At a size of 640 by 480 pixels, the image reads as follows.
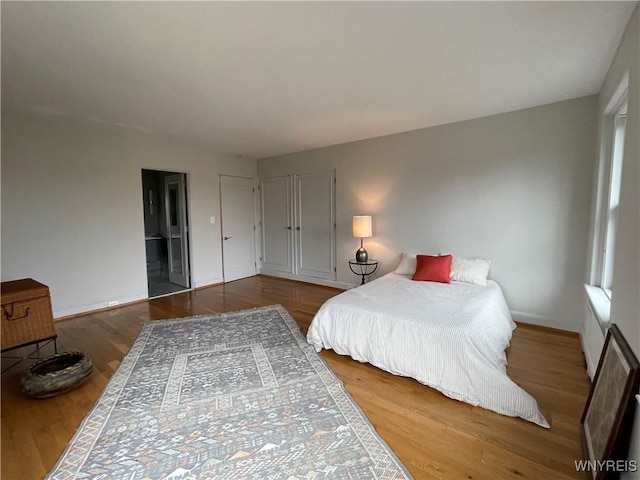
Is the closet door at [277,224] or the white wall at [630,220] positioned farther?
the closet door at [277,224]

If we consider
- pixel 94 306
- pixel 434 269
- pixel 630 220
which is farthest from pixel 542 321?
pixel 94 306

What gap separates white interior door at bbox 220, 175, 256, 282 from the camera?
5.61 metres

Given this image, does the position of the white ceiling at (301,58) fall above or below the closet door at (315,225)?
above

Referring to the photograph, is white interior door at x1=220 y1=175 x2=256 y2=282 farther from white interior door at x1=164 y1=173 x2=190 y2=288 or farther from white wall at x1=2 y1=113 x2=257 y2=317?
white wall at x1=2 y1=113 x2=257 y2=317

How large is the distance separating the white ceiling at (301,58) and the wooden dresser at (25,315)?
1788mm

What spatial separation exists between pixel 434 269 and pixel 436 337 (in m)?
1.44

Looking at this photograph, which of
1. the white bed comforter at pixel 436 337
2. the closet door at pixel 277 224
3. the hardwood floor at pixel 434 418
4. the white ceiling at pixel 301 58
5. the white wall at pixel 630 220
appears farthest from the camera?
the closet door at pixel 277 224

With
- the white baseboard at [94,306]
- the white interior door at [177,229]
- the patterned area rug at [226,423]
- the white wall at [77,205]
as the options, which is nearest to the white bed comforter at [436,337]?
the patterned area rug at [226,423]

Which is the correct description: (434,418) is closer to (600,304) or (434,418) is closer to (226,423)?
(226,423)

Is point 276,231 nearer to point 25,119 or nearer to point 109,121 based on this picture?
→ point 109,121

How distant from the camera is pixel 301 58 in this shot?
2.17 m

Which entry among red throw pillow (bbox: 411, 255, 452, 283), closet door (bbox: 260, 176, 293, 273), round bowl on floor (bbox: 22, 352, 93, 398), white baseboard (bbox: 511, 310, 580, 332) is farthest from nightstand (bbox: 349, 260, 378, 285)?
round bowl on floor (bbox: 22, 352, 93, 398)

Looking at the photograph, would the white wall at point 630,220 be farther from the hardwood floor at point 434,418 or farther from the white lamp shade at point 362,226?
the white lamp shade at point 362,226

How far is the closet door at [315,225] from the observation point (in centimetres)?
516
